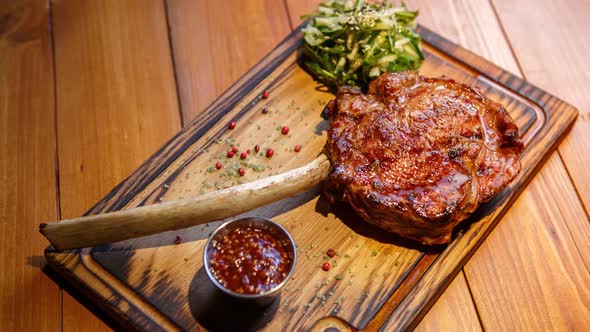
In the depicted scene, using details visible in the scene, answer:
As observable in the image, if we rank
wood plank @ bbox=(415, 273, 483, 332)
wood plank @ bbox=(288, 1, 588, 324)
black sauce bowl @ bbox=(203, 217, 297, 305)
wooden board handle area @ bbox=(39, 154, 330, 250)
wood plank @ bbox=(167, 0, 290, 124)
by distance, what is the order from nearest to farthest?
black sauce bowl @ bbox=(203, 217, 297, 305) → wooden board handle area @ bbox=(39, 154, 330, 250) → wood plank @ bbox=(415, 273, 483, 332) → wood plank @ bbox=(167, 0, 290, 124) → wood plank @ bbox=(288, 1, 588, 324)

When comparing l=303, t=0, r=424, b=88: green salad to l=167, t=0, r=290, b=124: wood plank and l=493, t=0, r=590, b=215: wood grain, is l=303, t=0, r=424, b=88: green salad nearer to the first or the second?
l=167, t=0, r=290, b=124: wood plank

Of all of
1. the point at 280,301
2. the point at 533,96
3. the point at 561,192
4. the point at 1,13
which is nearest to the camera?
the point at 280,301

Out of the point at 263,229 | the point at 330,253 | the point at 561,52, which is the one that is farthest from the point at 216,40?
the point at 561,52

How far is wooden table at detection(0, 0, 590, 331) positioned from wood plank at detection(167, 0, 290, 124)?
0.01 metres

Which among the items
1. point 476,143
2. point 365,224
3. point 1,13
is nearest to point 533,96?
point 476,143

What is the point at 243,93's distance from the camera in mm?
4473

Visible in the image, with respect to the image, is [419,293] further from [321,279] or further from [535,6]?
[535,6]

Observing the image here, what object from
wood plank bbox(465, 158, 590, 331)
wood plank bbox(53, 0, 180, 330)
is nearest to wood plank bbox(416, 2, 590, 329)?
wood plank bbox(465, 158, 590, 331)

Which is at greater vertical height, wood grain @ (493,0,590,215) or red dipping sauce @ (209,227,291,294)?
wood grain @ (493,0,590,215)

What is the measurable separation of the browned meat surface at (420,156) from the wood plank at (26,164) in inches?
84.7

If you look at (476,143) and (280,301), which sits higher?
(476,143)

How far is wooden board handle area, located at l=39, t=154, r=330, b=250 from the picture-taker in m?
3.45

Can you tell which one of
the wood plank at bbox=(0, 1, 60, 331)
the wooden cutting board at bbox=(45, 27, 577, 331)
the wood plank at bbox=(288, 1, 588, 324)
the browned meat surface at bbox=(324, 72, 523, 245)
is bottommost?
the wood plank at bbox=(0, 1, 60, 331)

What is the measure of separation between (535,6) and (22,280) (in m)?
5.26
